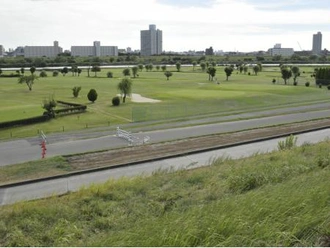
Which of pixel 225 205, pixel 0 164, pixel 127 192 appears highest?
pixel 225 205

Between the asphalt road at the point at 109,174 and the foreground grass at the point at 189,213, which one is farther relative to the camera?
the asphalt road at the point at 109,174

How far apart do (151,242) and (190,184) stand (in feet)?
24.4

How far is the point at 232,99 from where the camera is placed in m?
51.8

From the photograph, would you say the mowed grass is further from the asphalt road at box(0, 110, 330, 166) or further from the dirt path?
the dirt path

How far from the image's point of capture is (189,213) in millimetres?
5855

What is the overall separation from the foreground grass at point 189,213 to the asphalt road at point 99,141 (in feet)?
43.4

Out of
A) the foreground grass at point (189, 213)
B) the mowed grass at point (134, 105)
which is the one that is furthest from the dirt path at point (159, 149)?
the mowed grass at point (134, 105)

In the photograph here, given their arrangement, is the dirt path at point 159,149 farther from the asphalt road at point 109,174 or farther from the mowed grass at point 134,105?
the mowed grass at point 134,105

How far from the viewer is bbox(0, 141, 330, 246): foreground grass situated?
471cm

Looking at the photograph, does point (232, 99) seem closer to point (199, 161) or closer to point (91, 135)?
point (91, 135)

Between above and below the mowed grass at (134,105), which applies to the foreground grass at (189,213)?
above

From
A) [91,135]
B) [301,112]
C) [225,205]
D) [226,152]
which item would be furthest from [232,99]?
[225,205]

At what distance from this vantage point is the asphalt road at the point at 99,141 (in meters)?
24.9

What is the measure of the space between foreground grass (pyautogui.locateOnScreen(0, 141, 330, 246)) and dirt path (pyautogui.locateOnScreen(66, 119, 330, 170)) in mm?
7064
